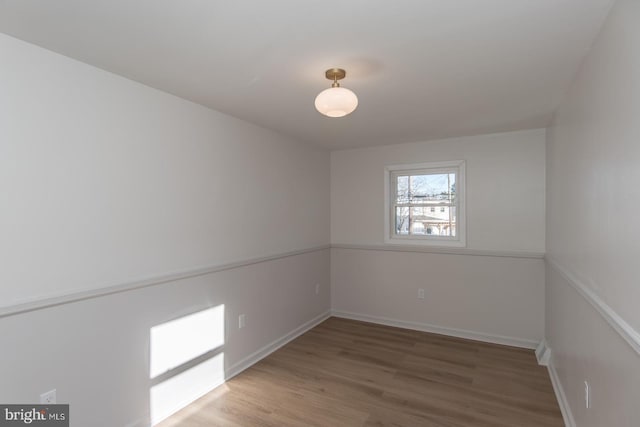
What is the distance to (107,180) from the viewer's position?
7.13 ft

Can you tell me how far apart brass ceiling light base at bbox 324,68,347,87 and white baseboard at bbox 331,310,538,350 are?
3.32 m

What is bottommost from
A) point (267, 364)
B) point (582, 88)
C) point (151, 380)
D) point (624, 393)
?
point (267, 364)

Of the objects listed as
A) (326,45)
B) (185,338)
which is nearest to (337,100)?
(326,45)

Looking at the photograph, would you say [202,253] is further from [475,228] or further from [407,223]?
[475,228]

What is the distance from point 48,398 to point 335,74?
8.20ft

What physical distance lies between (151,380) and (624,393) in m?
2.69

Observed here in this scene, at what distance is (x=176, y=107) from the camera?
2.63 metres

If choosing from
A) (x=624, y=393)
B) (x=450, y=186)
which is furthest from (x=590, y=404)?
(x=450, y=186)

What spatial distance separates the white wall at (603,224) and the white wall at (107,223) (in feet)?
8.66

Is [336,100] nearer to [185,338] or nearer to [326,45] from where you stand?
[326,45]

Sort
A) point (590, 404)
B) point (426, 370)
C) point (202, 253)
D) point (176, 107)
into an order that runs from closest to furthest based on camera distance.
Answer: point (590, 404) → point (176, 107) → point (202, 253) → point (426, 370)

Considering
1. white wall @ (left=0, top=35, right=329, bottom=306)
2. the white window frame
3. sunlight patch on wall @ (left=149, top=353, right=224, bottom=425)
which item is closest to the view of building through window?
the white window frame

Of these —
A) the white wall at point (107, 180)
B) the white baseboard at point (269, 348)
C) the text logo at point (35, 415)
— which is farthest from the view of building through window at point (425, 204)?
the text logo at point (35, 415)

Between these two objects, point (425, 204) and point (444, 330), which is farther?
point (425, 204)
